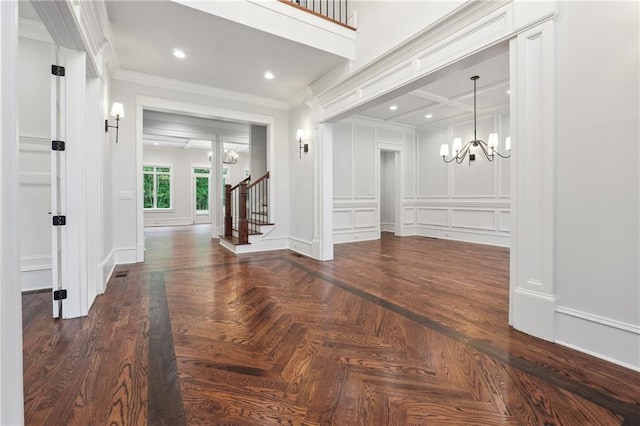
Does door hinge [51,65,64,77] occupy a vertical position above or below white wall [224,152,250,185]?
below

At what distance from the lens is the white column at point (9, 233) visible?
94 cm

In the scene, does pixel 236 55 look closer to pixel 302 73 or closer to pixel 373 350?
pixel 302 73

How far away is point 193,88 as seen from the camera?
4895mm

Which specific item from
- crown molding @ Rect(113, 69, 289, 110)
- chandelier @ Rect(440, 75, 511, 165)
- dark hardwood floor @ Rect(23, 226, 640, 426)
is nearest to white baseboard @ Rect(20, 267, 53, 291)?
dark hardwood floor @ Rect(23, 226, 640, 426)

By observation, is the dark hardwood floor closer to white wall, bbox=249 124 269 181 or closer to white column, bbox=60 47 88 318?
white column, bbox=60 47 88 318

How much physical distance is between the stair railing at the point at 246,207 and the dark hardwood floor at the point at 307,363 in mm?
2229

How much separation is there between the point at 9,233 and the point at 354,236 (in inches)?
251

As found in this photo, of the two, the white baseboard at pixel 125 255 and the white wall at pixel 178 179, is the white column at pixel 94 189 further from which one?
the white wall at pixel 178 179

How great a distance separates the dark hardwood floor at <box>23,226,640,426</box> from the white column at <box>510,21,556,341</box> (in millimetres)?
267

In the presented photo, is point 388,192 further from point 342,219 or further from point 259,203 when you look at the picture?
point 259,203

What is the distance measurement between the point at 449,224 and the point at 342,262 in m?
3.95

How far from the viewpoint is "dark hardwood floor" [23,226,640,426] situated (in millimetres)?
1383

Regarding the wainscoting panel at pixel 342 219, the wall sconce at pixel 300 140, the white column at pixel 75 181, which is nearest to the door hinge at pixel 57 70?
the white column at pixel 75 181

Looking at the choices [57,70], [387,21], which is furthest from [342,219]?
[57,70]
